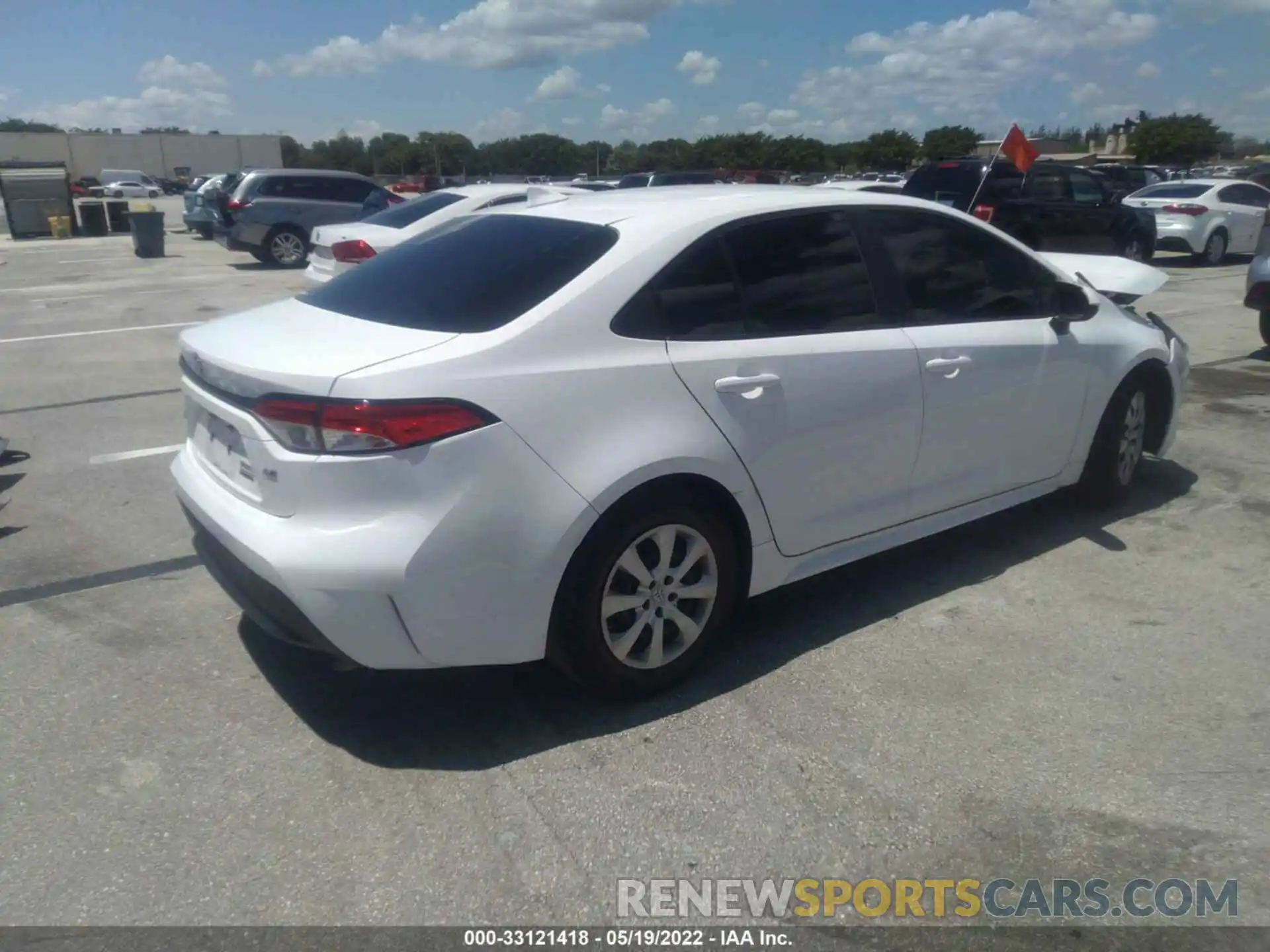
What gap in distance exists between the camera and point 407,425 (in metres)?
2.95

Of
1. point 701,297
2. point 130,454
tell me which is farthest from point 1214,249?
point 130,454

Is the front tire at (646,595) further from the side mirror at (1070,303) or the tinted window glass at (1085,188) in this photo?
the tinted window glass at (1085,188)

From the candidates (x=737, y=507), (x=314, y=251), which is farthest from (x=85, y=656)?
(x=314, y=251)

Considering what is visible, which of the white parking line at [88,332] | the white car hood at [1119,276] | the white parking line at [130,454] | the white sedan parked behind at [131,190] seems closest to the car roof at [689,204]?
the white car hood at [1119,276]

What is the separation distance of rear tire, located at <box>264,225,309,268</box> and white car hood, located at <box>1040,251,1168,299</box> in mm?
15336

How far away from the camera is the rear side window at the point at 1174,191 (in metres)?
18.7

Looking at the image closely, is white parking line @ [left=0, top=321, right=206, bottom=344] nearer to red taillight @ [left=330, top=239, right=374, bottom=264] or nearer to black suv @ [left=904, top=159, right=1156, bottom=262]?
red taillight @ [left=330, top=239, right=374, bottom=264]

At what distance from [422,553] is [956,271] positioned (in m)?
2.70

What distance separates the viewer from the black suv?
15.1 metres

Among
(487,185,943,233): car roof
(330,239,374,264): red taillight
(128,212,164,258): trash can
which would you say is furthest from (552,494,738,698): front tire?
(128,212,164,258): trash can

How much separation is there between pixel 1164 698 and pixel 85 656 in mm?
3921

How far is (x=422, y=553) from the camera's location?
9.71 ft

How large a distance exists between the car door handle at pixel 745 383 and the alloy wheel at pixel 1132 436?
2499 mm

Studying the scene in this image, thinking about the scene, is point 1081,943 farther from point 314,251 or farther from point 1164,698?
point 314,251
